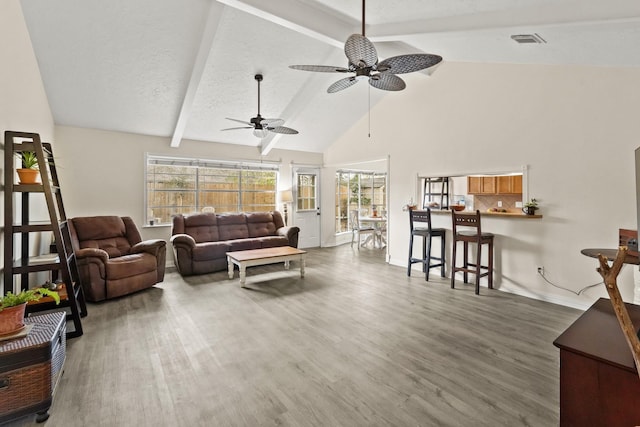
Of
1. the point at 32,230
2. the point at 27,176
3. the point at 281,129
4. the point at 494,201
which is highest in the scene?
the point at 281,129

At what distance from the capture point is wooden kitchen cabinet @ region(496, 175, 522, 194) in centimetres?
581

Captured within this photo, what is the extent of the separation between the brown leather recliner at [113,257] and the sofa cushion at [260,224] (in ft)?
6.53

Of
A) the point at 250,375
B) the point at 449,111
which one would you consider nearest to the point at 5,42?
the point at 250,375

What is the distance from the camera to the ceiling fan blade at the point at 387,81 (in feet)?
9.44

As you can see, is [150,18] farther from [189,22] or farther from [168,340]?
[168,340]

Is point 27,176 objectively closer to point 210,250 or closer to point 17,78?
point 17,78

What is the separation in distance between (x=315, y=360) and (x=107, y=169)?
4.90 metres

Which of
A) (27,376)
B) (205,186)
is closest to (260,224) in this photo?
(205,186)

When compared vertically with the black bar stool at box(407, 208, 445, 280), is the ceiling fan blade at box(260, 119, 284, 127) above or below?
above

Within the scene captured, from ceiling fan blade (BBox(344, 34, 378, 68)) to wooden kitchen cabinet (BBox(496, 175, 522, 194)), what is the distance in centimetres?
462

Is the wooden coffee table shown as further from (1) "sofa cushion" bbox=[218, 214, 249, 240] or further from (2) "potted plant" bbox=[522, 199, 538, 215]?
(2) "potted plant" bbox=[522, 199, 538, 215]

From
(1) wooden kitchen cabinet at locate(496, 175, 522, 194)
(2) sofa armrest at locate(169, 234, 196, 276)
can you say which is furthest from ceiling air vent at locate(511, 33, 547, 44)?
(2) sofa armrest at locate(169, 234, 196, 276)

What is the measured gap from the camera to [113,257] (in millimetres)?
4363

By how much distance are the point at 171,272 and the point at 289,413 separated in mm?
4216
